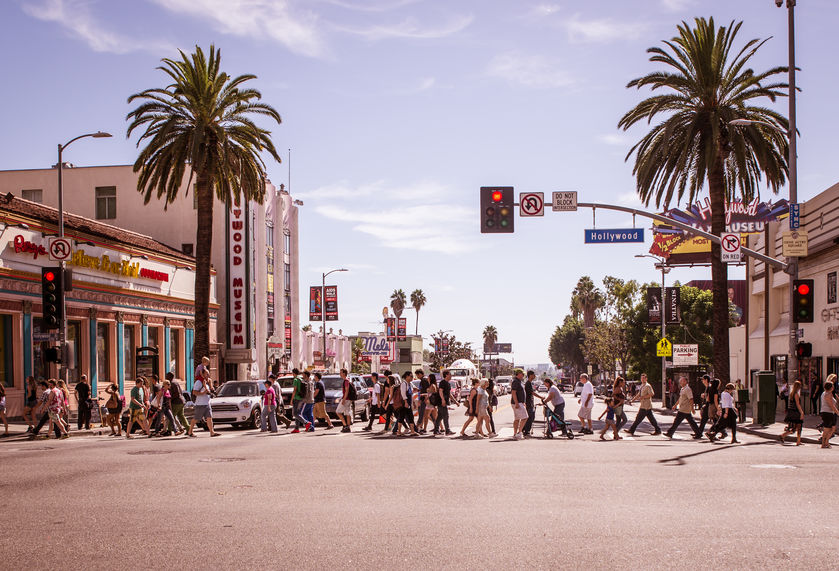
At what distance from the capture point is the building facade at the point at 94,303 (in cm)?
3030

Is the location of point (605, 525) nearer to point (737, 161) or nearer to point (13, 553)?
point (13, 553)

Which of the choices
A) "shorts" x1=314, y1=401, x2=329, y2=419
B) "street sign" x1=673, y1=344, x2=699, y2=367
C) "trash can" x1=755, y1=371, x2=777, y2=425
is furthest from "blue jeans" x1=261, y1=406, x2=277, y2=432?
"street sign" x1=673, y1=344, x2=699, y2=367

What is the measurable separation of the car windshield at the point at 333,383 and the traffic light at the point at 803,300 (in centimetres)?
1504

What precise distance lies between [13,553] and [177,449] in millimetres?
10928

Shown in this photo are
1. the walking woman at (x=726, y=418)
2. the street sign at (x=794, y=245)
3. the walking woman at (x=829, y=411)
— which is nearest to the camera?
the walking woman at (x=829, y=411)

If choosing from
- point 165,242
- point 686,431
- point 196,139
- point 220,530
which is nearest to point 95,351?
point 196,139

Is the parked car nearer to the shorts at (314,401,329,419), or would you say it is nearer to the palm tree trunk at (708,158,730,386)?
the shorts at (314,401,329,419)

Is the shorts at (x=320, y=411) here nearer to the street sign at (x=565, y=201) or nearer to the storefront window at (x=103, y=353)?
the street sign at (x=565, y=201)

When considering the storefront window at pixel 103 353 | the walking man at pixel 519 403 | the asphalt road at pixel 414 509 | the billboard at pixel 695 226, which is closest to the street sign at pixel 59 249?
the storefront window at pixel 103 353

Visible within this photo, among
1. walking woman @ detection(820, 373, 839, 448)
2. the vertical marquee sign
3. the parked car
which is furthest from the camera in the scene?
the vertical marquee sign

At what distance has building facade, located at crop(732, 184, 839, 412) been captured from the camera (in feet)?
112

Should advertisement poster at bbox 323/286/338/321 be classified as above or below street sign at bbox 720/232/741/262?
below

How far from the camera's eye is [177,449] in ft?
62.6

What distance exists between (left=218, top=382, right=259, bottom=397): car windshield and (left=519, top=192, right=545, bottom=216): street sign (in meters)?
10.8
